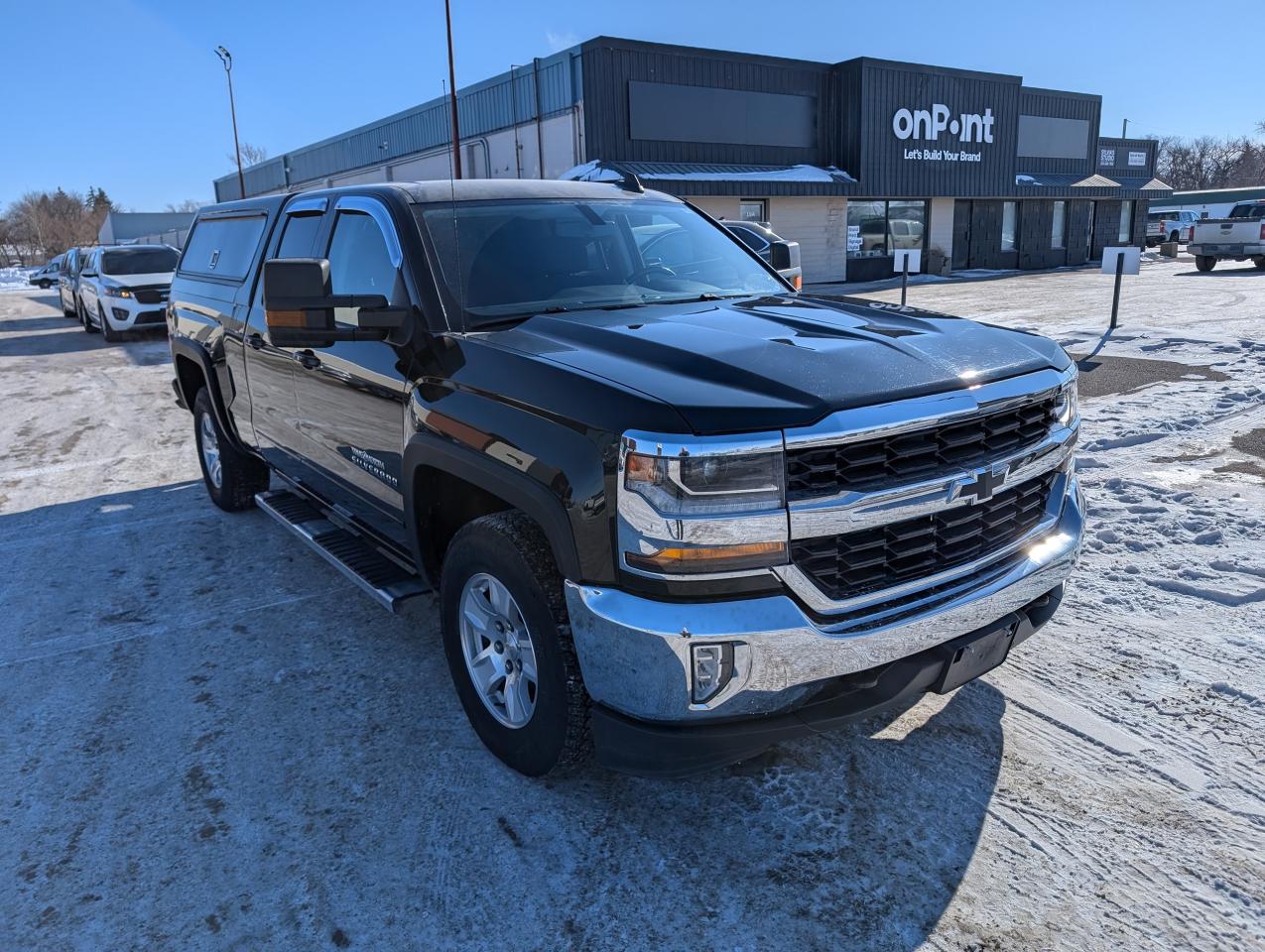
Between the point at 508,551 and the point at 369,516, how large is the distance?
61.6 inches

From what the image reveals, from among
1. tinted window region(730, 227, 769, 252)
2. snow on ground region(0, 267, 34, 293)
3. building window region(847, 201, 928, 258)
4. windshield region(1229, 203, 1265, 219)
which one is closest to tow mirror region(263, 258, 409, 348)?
tinted window region(730, 227, 769, 252)

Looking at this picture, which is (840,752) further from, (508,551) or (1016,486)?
(508,551)

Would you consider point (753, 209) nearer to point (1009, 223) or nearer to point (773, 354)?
point (1009, 223)

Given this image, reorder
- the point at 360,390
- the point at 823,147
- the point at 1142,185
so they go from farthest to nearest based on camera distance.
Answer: the point at 1142,185 < the point at 823,147 < the point at 360,390

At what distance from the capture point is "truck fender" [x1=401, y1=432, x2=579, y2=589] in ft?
8.44

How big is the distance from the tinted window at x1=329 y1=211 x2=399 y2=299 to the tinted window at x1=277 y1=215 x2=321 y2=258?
0.29 m

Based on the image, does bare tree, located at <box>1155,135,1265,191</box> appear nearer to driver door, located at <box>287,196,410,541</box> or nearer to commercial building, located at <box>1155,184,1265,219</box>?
commercial building, located at <box>1155,184,1265,219</box>

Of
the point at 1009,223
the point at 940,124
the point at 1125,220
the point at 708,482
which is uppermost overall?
the point at 940,124

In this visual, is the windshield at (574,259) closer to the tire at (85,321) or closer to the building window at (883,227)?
the tire at (85,321)

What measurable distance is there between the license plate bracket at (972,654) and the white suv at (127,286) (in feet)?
55.5

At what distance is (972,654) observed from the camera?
2727 millimetres

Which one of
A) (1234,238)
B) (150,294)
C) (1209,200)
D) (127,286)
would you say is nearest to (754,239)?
(150,294)

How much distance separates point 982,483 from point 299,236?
11.5 feet

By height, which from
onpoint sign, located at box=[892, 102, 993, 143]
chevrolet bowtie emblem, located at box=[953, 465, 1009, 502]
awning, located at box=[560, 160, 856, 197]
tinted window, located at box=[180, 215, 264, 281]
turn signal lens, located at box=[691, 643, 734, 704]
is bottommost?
turn signal lens, located at box=[691, 643, 734, 704]
